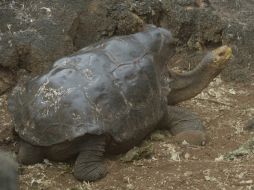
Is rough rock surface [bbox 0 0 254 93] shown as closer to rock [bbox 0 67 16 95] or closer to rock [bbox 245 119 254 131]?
rock [bbox 0 67 16 95]

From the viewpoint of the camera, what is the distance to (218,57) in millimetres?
5934

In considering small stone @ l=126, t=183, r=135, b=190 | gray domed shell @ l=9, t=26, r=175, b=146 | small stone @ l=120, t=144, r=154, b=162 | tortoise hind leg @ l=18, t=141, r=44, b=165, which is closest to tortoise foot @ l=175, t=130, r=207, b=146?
gray domed shell @ l=9, t=26, r=175, b=146

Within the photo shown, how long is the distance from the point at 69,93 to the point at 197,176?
114 cm

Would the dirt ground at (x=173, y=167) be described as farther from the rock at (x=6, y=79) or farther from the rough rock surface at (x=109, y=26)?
the rough rock surface at (x=109, y=26)

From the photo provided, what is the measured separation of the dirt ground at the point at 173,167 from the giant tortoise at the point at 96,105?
107mm

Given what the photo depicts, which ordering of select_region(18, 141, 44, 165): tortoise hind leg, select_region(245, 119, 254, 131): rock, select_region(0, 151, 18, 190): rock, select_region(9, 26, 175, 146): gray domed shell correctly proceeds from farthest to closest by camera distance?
select_region(245, 119, 254, 131): rock < select_region(18, 141, 44, 165): tortoise hind leg < select_region(9, 26, 175, 146): gray domed shell < select_region(0, 151, 18, 190): rock

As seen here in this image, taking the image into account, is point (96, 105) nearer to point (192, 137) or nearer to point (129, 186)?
point (129, 186)

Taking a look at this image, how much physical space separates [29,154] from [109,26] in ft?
6.22

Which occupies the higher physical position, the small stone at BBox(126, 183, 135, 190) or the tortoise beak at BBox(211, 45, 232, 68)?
the tortoise beak at BBox(211, 45, 232, 68)

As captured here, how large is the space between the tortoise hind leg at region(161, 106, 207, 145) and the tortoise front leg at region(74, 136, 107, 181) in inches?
32.6

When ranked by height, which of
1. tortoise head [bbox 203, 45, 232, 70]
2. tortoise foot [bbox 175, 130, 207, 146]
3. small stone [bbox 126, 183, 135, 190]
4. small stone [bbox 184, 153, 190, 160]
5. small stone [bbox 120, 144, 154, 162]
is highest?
tortoise head [bbox 203, 45, 232, 70]

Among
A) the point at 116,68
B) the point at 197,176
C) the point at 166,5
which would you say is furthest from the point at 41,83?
the point at 166,5

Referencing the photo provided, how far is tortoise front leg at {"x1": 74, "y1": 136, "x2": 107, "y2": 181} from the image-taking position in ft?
15.9

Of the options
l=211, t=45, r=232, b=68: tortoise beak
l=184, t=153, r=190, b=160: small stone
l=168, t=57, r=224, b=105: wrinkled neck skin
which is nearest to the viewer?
l=184, t=153, r=190, b=160: small stone
